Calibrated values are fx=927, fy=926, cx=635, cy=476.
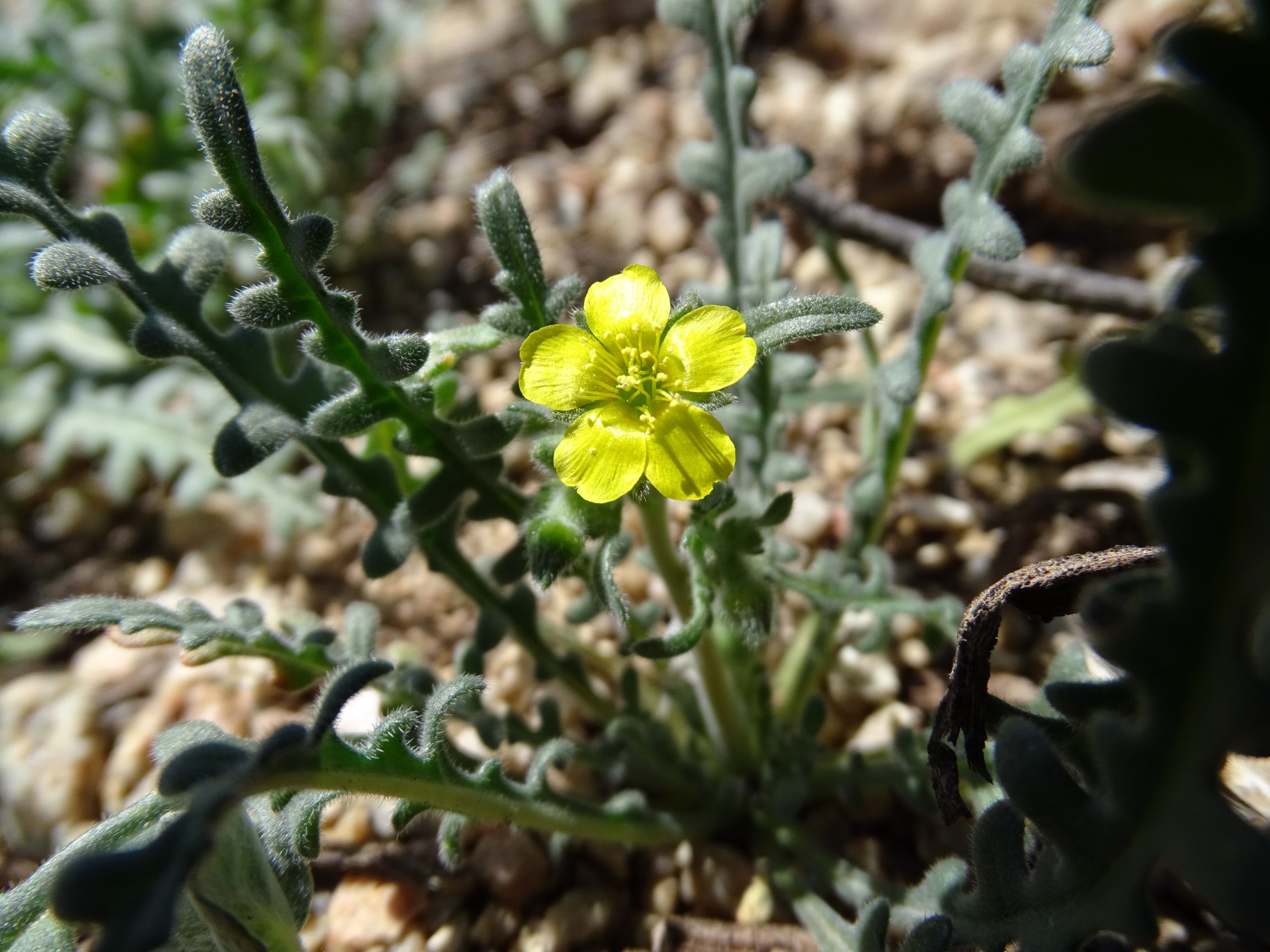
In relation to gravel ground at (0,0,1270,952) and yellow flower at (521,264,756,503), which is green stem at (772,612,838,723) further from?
yellow flower at (521,264,756,503)

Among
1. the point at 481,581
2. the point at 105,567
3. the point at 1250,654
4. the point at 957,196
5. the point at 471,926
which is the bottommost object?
the point at 471,926

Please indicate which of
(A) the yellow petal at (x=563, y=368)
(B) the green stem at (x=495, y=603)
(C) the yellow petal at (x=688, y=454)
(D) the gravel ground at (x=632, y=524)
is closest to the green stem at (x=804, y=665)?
(D) the gravel ground at (x=632, y=524)

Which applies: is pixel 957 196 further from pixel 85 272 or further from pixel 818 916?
pixel 85 272

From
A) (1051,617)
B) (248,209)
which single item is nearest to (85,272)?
(248,209)

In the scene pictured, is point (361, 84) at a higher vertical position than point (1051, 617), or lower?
higher

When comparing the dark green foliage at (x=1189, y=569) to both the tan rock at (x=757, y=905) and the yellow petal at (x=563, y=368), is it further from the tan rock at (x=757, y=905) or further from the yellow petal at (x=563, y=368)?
the tan rock at (x=757, y=905)

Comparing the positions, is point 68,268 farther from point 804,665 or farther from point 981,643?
point 804,665

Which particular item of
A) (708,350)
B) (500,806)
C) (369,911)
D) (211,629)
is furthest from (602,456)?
(369,911)

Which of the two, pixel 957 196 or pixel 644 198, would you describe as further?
pixel 644 198
